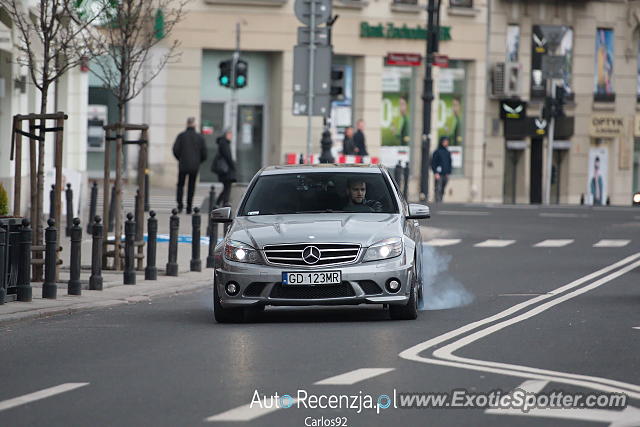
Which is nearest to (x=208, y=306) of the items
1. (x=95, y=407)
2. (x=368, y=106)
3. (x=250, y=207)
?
(x=250, y=207)

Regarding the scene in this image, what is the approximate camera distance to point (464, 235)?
110ft

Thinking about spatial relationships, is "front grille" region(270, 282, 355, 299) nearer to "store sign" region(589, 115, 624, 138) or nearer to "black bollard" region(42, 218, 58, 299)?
"black bollard" region(42, 218, 58, 299)

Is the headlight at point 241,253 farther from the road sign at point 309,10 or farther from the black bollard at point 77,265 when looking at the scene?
the road sign at point 309,10

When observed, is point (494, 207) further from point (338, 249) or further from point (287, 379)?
point (287, 379)

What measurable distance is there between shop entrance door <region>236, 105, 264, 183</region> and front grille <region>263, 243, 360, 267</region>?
120ft

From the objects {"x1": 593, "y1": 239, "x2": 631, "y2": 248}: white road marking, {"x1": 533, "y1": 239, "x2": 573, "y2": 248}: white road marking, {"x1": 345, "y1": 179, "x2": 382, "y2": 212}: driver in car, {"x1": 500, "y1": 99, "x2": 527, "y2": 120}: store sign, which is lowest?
{"x1": 533, "y1": 239, "x2": 573, "y2": 248}: white road marking

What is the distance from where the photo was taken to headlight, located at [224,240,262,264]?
1498cm

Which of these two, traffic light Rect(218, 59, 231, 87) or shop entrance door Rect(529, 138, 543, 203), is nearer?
traffic light Rect(218, 59, 231, 87)

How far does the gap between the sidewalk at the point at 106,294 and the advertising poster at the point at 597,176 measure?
39.4 m

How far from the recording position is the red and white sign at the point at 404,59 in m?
53.2

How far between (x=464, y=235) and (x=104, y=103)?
1758cm

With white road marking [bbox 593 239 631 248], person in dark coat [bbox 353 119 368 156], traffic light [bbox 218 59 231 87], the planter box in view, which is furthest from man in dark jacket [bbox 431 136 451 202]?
the planter box

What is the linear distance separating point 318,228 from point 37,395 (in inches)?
205

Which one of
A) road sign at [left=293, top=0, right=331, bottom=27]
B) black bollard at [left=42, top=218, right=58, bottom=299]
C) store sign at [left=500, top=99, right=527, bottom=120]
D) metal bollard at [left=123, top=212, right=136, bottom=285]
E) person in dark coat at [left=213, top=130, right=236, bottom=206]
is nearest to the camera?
black bollard at [left=42, top=218, right=58, bottom=299]
